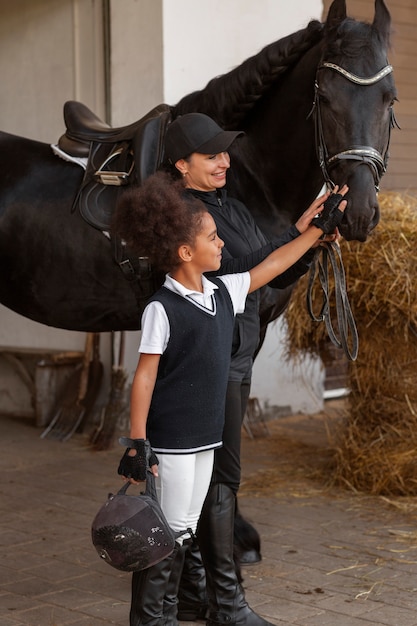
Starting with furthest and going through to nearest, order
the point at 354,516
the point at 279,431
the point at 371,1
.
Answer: the point at 371,1 < the point at 279,431 < the point at 354,516

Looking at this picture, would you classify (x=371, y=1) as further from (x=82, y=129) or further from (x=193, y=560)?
(x=193, y=560)

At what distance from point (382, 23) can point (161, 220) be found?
1132 mm

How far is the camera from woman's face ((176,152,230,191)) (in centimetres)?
292

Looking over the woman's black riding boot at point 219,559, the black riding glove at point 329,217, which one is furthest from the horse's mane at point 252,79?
the woman's black riding boot at point 219,559

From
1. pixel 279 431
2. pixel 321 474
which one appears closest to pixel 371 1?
pixel 279 431

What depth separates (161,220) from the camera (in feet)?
8.77

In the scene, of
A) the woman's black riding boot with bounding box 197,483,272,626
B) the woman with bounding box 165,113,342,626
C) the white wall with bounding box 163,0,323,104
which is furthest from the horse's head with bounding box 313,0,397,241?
the white wall with bounding box 163,0,323,104

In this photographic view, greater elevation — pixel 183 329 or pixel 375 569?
pixel 183 329

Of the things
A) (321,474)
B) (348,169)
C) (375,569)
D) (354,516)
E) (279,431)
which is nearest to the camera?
(348,169)

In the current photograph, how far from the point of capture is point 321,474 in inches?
211

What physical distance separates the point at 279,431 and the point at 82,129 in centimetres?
324

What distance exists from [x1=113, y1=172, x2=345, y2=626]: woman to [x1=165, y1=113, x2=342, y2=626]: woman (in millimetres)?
196

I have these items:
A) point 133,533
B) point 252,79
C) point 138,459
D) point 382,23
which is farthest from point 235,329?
point 382,23

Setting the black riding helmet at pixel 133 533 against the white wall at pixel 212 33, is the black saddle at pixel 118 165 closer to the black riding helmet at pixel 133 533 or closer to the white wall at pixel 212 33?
the black riding helmet at pixel 133 533
